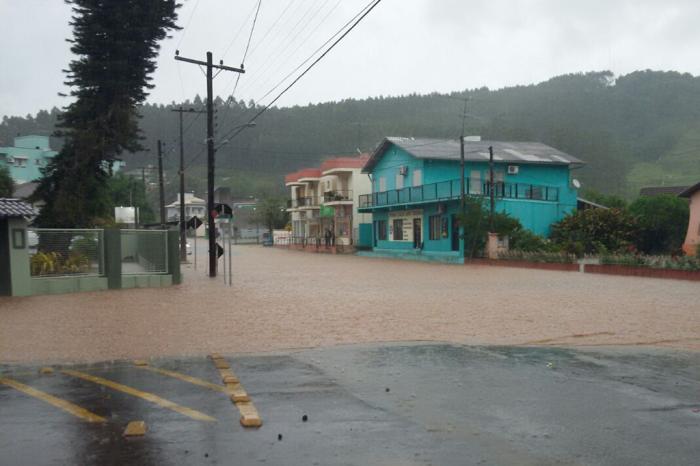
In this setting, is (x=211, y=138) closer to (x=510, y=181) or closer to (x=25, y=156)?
(x=510, y=181)

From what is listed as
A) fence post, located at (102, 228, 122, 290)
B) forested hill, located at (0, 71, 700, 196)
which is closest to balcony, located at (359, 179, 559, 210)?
fence post, located at (102, 228, 122, 290)

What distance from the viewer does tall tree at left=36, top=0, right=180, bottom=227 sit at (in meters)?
27.2

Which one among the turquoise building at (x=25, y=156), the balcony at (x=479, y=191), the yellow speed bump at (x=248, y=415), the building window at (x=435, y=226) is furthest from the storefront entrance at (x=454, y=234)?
the turquoise building at (x=25, y=156)

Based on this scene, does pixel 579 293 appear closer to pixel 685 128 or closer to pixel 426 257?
pixel 426 257

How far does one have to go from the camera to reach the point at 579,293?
63.1ft

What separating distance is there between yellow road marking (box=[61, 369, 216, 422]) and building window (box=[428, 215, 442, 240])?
124 feet

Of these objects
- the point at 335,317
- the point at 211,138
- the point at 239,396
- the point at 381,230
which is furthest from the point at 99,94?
the point at 381,230

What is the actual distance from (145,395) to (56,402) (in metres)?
0.84

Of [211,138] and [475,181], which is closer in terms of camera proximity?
[211,138]

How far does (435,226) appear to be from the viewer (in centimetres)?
4600

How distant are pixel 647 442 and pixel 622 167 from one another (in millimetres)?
79313

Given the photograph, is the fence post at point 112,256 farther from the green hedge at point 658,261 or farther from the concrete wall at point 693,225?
the concrete wall at point 693,225

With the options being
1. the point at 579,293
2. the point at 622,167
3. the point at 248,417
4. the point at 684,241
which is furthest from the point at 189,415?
the point at 622,167

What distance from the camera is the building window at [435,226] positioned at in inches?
1788
